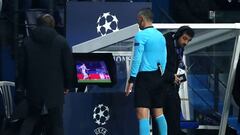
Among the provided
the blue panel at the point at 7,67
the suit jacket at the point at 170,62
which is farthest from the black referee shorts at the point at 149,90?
the blue panel at the point at 7,67

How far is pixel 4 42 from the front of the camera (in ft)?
38.9

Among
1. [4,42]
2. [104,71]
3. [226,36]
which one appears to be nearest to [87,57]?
[104,71]

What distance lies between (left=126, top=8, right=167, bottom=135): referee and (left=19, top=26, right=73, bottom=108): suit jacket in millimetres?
821

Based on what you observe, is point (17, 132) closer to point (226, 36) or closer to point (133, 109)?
point (133, 109)

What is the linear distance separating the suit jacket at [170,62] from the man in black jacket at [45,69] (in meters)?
1.17

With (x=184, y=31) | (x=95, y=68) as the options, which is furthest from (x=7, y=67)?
(x=184, y=31)

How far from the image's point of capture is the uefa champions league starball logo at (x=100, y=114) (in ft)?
30.3

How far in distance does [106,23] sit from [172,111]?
1.60 m

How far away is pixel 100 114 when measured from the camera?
9266mm

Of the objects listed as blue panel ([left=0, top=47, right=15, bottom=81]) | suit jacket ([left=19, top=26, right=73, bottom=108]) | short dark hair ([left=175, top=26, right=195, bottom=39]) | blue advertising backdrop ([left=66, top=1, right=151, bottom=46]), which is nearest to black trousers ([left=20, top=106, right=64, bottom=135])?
suit jacket ([left=19, top=26, right=73, bottom=108])

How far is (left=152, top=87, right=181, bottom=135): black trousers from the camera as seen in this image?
8.95m

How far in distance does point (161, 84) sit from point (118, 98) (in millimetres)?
731

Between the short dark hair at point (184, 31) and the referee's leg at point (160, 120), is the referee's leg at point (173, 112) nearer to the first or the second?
the referee's leg at point (160, 120)

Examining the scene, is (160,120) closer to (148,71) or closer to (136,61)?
(148,71)
